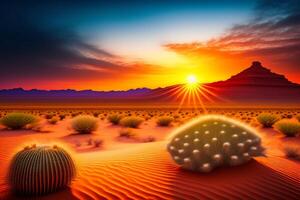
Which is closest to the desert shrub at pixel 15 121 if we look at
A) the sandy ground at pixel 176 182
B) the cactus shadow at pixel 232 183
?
the sandy ground at pixel 176 182

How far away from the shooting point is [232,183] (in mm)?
5738

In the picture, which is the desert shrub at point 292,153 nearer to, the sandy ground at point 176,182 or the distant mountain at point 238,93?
the sandy ground at point 176,182

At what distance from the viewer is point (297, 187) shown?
5910 mm

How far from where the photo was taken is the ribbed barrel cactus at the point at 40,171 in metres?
5.69

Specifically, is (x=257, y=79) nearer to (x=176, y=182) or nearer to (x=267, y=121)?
(x=267, y=121)

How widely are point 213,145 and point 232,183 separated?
0.82 meters

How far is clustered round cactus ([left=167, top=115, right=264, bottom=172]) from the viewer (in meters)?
6.12

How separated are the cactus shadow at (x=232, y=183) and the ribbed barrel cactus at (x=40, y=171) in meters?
2.05

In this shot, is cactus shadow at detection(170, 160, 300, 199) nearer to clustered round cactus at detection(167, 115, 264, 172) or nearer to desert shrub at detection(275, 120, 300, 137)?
clustered round cactus at detection(167, 115, 264, 172)

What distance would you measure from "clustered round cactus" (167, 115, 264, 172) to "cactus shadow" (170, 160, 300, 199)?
16 cm

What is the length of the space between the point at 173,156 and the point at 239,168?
1.36 m

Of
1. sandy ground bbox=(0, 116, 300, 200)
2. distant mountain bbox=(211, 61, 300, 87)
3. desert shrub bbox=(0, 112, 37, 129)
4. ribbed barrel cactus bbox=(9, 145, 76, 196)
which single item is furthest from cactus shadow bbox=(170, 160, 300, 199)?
distant mountain bbox=(211, 61, 300, 87)

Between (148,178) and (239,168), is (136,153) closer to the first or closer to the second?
(148,178)

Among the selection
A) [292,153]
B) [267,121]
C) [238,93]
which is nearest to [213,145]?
[292,153]
